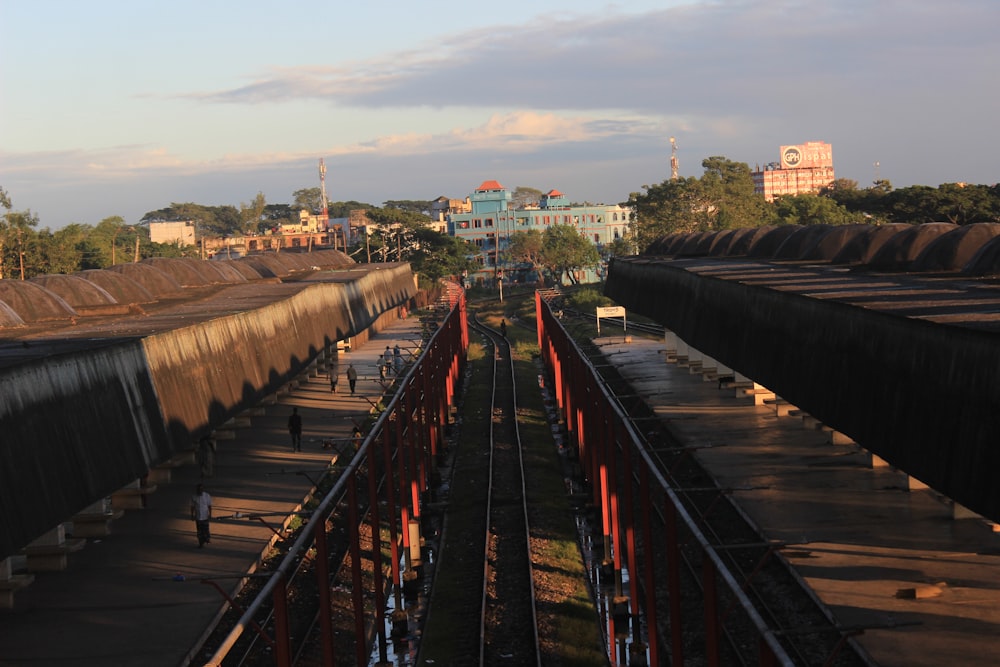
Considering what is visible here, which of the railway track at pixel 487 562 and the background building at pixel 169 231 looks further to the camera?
the background building at pixel 169 231

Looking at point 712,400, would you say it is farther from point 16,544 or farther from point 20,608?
point 16,544

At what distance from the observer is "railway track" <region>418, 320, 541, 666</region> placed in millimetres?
18047

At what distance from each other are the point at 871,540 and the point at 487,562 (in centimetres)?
718

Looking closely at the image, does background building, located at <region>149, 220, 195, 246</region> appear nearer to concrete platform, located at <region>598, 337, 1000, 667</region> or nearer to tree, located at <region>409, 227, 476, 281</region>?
tree, located at <region>409, 227, 476, 281</region>

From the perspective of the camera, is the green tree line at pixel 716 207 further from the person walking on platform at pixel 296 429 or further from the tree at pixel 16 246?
the person walking on platform at pixel 296 429

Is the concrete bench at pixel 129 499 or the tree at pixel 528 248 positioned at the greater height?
the tree at pixel 528 248

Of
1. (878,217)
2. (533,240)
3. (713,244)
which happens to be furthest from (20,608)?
(533,240)

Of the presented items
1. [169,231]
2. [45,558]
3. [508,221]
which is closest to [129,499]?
[45,558]

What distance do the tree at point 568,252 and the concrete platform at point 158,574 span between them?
300 feet

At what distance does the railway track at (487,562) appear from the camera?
59.2ft

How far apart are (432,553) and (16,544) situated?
1127 cm

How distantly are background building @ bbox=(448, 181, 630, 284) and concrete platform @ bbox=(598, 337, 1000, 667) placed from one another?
111468mm

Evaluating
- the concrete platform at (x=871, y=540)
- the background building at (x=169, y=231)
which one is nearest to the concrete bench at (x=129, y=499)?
the concrete platform at (x=871, y=540)

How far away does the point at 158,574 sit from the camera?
20750mm
